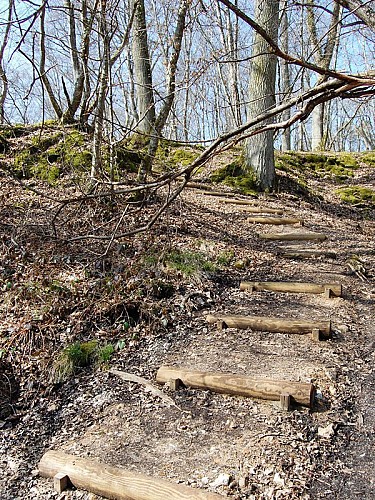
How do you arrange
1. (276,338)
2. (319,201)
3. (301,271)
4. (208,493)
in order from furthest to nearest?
1. (319,201)
2. (301,271)
3. (276,338)
4. (208,493)

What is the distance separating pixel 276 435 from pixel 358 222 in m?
7.28

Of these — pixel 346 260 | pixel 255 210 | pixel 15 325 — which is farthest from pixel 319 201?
pixel 15 325

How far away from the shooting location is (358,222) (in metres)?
9.51

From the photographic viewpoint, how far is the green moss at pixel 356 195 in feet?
36.8

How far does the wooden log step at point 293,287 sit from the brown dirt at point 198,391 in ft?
0.43

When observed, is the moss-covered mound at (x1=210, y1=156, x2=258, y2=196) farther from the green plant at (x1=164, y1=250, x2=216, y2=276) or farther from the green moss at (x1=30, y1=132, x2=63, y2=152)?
the green plant at (x1=164, y1=250, x2=216, y2=276)

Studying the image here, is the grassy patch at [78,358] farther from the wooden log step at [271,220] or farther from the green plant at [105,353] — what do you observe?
the wooden log step at [271,220]

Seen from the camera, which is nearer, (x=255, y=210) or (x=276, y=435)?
(x=276, y=435)

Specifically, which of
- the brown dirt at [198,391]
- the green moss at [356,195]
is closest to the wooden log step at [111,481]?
the brown dirt at [198,391]

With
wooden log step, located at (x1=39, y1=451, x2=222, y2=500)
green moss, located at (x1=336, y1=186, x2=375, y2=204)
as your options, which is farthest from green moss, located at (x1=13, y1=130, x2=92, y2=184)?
green moss, located at (x1=336, y1=186, x2=375, y2=204)

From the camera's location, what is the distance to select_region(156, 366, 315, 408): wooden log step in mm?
3342

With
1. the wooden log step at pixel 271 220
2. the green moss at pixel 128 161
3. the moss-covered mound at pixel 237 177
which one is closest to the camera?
the wooden log step at pixel 271 220

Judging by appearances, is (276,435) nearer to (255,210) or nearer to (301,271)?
(301,271)

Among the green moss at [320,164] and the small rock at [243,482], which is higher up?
the green moss at [320,164]
